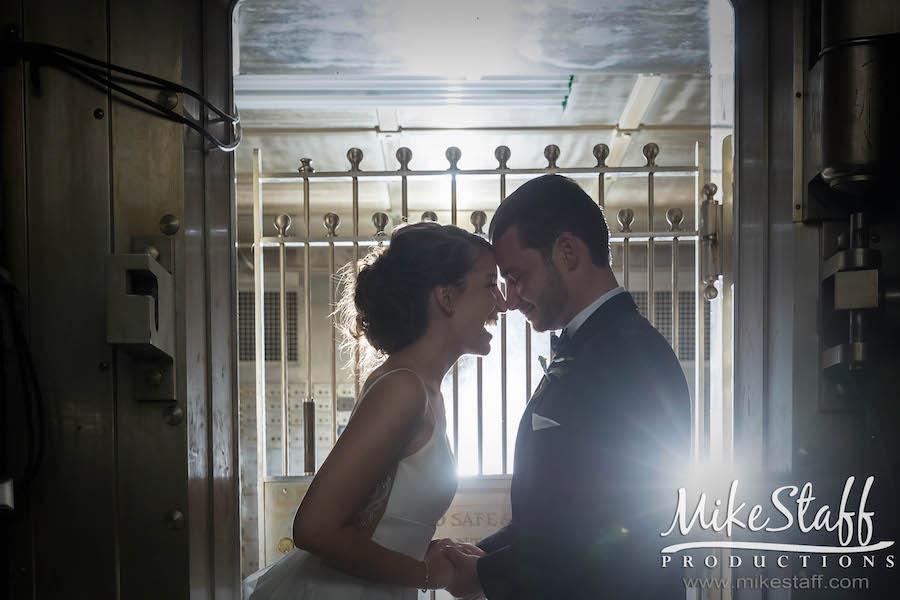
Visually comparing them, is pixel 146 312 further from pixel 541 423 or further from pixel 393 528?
pixel 541 423

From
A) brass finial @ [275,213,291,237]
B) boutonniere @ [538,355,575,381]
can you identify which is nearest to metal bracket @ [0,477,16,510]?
boutonniere @ [538,355,575,381]

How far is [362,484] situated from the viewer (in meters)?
1.54

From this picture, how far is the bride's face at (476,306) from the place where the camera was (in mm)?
1834

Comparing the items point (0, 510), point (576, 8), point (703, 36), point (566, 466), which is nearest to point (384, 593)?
point (566, 466)

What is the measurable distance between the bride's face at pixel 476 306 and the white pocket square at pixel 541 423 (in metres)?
0.28

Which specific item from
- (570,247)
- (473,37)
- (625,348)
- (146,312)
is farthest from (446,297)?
(473,37)

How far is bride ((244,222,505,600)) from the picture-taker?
1.54 m

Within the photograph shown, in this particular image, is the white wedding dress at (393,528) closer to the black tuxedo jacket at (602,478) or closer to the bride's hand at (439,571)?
the bride's hand at (439,571)

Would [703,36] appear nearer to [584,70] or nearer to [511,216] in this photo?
[584,70]

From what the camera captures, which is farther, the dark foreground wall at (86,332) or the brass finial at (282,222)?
the brass finial at (282,222)

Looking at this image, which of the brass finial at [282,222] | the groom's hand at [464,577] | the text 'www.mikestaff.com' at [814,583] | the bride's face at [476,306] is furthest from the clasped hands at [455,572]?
the brass finial at [282,222]

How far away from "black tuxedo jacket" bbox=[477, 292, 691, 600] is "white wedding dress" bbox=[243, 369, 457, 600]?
0.16m

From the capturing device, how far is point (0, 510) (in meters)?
1.47

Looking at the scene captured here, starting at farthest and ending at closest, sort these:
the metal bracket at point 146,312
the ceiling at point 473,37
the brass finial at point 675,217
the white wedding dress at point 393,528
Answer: the brass finial at point 675,217 → the ceiling at point 473,37 → the white wedding dress at point 393,528 → the metal bracket at point 146,312
